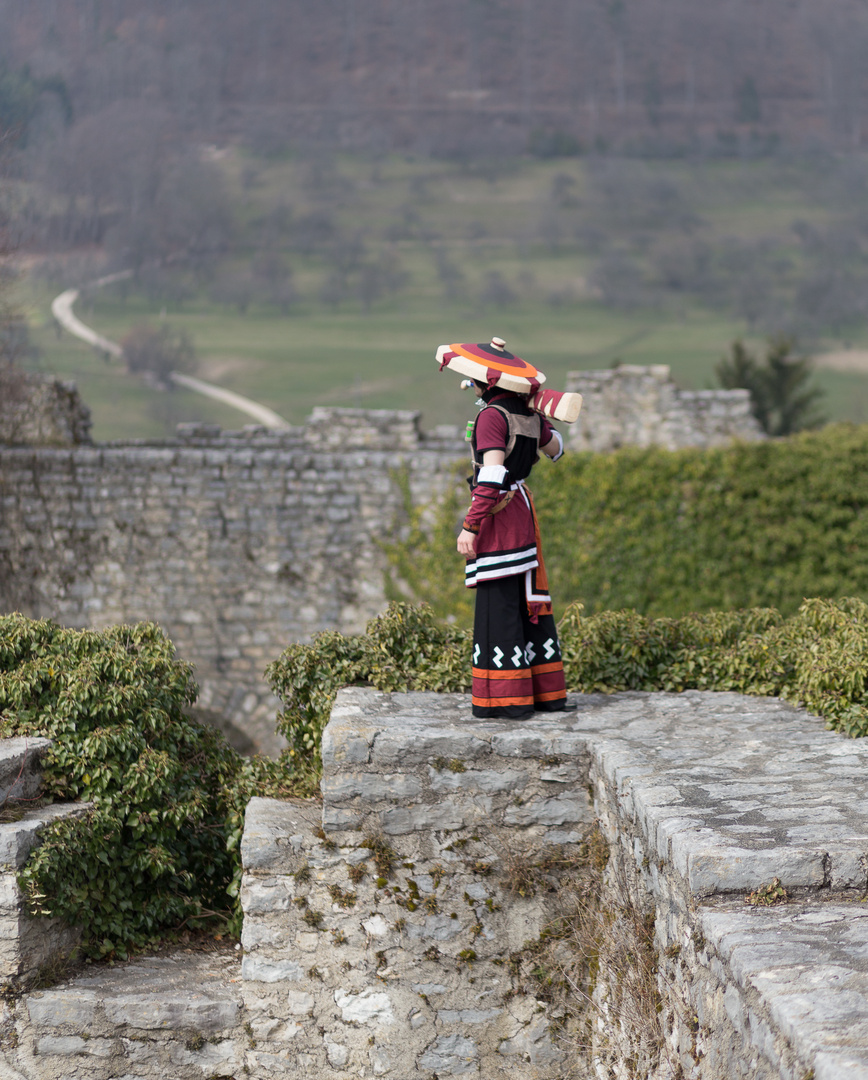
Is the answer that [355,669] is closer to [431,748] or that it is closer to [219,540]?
[431,748]

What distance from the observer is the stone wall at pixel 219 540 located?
11.7 meters

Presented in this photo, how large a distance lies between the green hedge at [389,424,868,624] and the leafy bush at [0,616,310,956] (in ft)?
21.1

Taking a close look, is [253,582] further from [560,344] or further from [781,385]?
[560,344]

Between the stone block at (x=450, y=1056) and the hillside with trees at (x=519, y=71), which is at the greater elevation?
the hillside with trees at (x=519, y=71)

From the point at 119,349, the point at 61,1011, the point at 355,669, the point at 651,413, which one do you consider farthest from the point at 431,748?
the point at 119,349

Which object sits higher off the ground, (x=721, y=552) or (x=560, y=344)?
(x=560, y=344)

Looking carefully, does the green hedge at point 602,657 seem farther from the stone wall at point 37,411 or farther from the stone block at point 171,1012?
the stone wall at point 37,411

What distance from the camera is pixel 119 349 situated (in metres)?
46.7

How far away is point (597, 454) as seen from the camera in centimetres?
1168

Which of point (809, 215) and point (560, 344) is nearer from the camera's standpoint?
point (560, 344)

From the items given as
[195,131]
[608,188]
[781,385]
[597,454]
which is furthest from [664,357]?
[597,454]

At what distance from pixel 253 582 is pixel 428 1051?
787 cm

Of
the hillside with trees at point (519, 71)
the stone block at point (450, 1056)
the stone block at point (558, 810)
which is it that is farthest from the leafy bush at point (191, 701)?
the hillside with trees at point (519, 71)

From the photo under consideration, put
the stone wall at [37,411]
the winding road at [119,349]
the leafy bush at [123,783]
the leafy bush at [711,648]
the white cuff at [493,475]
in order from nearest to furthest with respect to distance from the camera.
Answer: the white cuff at [493,475]
the leafy bush at [123,783]
the leafy bush at [711,648]
the stone wall at [37,411]
the winding road at [119,349]
